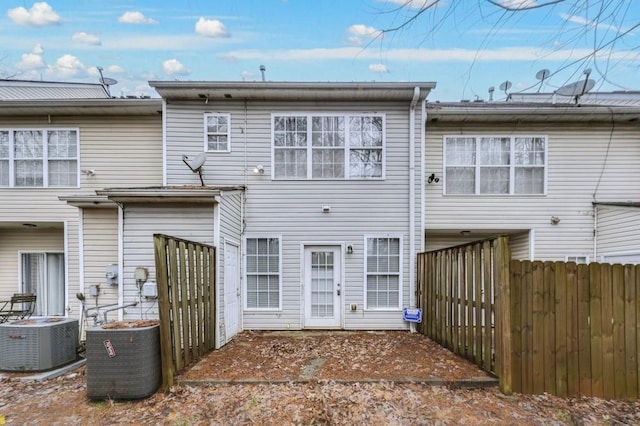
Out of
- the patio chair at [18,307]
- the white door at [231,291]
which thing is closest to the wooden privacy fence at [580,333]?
the white door at [231,291]

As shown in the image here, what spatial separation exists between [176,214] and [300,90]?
3.76m

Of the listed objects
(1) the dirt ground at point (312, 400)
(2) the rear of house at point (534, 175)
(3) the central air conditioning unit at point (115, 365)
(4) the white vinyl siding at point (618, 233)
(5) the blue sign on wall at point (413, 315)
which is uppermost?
(2) the rear of house at point (534, 175)

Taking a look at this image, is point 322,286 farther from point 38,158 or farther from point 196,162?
point 38,158

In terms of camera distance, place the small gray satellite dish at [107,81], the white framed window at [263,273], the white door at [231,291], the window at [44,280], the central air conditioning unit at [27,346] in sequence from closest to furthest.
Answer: the central air conditioning unit at [27,346]
the white door at [231,291]
the white framed window at [263,273]
the window at [44,280]
the small gray satellite dish at [107,81]

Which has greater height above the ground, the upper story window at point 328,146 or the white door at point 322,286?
the upper story window at point 328,146

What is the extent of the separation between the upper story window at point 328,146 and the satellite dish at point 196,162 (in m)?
1.59

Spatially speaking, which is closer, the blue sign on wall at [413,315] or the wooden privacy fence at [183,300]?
the wooden privacy fence at [183,300]

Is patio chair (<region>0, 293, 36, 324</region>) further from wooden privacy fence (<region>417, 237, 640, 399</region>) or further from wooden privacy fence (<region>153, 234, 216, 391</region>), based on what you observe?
wooden privacy fence (<region>417, 237, 640, 399</region>)

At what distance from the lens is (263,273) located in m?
7.63

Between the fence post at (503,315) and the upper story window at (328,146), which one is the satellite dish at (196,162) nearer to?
the upper story window at (328,146)

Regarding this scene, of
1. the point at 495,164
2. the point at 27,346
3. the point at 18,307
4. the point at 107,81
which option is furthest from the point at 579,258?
the point at 107,81

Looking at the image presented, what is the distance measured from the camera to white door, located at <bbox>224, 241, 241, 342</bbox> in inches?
260

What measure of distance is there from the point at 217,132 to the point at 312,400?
6.01 meters

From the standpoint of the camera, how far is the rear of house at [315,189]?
7.62 metres
